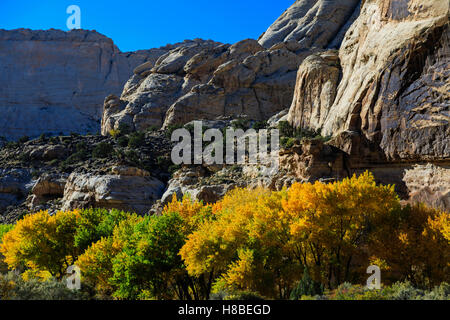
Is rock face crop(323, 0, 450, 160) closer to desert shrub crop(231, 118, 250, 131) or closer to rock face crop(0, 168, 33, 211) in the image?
desert shrub crop(231, 118, 250, 131)

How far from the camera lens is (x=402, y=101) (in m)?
41.6

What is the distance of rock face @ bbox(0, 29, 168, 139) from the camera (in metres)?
148

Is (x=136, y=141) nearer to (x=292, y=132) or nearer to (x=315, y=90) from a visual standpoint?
(x=292, y=132)

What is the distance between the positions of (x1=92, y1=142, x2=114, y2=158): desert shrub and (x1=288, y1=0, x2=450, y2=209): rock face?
130 feet

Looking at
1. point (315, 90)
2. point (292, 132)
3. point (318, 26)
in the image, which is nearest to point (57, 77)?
point (318, 26)

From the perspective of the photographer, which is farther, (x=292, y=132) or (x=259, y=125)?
(x=259, y=125)

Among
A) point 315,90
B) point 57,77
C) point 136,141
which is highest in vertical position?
point 57,77

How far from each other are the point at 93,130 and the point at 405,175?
125 m

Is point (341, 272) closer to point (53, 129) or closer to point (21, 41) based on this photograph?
point (53, 129)

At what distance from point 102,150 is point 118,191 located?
718 inches


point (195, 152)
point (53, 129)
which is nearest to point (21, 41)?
point (53, 129)

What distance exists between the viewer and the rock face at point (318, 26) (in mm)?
98688

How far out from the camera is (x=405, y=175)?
41.8m

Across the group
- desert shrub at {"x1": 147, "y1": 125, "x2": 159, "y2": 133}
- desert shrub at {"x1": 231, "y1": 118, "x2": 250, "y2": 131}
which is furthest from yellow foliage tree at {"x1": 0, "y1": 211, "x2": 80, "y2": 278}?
desert shrub at {"x1": 147, "y1": 125, "x2": 159, "y2": 133}
